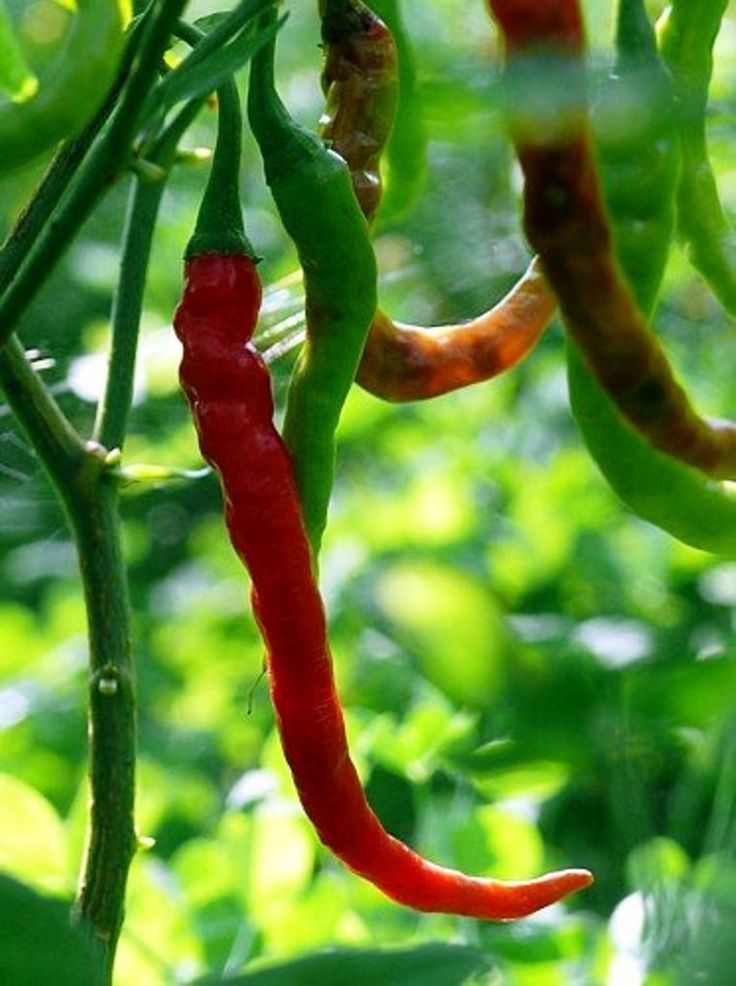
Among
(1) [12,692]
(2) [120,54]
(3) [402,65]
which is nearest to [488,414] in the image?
(1) [12,692]

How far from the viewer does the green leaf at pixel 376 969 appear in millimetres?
645

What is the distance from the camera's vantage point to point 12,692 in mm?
2035

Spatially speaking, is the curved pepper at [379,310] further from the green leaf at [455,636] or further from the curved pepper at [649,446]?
the green leaf at [455,636]

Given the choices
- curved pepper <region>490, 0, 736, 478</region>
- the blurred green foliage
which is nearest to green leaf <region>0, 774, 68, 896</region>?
the blurred green foliage

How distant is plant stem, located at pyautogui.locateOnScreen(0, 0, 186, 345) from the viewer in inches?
31.8

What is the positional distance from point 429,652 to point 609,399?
15 cm

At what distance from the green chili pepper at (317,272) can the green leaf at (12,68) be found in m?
0.16

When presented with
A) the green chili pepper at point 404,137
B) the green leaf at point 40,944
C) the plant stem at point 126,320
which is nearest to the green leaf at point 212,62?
the green chili pepper at point 404,137

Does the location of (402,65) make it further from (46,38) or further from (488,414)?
(488,414)

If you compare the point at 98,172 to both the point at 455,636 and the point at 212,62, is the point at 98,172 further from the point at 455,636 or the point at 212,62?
the point at 455,636

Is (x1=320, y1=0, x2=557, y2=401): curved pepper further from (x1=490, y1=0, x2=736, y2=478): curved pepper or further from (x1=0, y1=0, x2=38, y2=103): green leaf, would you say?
(x1=0, y1=0, x2=38, y2=103): green leaf

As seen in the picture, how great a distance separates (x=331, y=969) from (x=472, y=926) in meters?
0.75

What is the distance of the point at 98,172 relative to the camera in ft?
2.79

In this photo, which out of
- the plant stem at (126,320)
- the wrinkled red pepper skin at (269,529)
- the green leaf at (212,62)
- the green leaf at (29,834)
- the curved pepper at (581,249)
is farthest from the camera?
the green leaf at (29,834)
